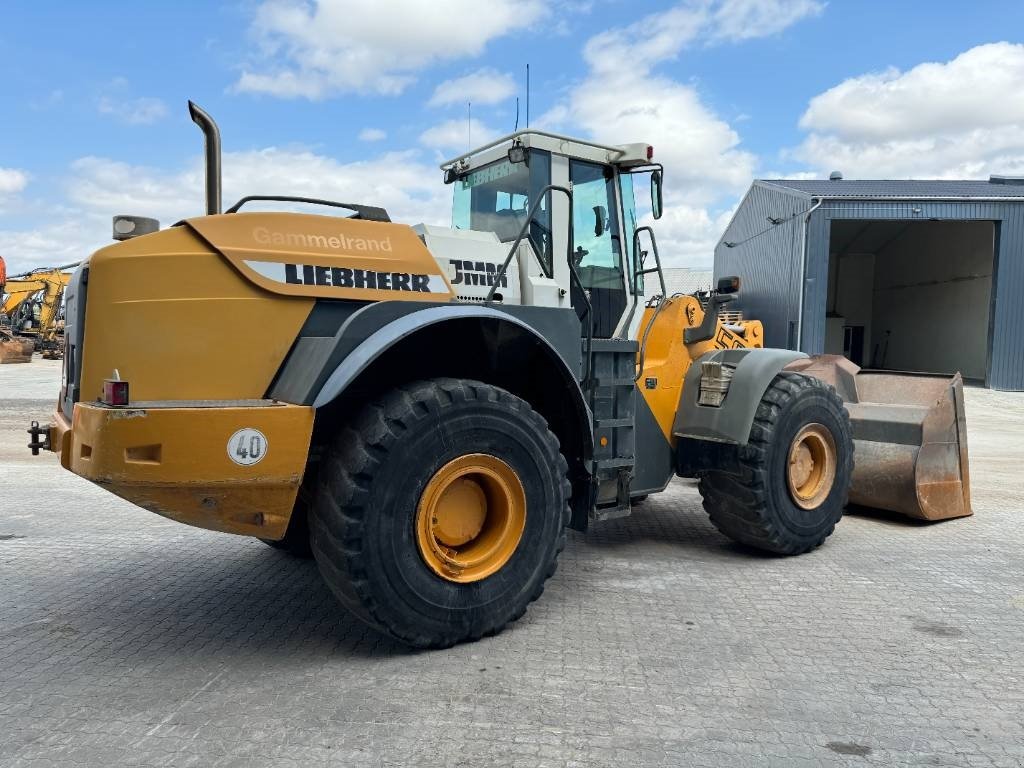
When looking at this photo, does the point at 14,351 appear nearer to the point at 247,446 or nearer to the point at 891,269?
the point at 247,446

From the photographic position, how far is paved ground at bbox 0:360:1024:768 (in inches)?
106

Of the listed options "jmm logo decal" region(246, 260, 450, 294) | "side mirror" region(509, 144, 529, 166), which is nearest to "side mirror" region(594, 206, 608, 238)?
"side mirror" region(509, 144, 529, 166)

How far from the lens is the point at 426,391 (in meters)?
3.48

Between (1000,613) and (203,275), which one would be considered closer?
(203,275)

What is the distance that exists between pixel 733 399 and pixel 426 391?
7.78 feet

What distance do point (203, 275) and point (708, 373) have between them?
3263mm

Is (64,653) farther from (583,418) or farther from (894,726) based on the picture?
(894,726)

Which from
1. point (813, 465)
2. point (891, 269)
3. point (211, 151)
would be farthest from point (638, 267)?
point (891, 269)

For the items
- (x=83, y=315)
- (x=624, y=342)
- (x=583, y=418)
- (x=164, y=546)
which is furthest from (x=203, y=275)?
(x=164, y=546)

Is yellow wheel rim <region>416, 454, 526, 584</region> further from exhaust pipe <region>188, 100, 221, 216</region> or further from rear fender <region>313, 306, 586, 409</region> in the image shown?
exhaust pipe <region>188, 100, 221, 216</region>

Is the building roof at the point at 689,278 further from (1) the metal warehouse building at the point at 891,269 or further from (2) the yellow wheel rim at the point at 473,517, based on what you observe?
(2) the yellow wheel rim at the point at 473,517

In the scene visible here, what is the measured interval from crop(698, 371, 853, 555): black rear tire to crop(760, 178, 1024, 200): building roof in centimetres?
1784

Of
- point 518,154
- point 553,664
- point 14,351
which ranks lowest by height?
point 553,664

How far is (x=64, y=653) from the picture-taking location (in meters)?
3.49
